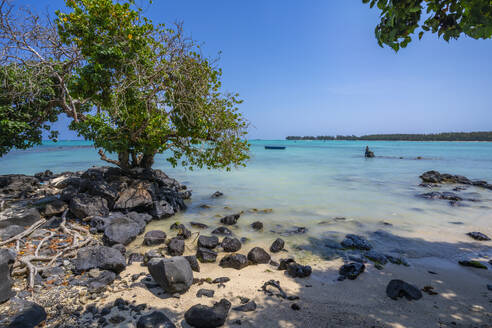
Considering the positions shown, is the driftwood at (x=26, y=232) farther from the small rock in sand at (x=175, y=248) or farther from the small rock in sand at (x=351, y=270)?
the small rock in sand at (x=351, y=270)

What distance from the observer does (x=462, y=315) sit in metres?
3.70

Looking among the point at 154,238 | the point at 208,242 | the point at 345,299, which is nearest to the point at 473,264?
the point at 345,299

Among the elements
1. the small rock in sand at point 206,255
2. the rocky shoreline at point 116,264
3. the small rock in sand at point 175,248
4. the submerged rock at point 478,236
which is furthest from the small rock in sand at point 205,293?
the submerged rock at point 478,236

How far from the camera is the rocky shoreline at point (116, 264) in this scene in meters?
3.64

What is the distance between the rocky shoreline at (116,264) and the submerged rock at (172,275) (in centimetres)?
2

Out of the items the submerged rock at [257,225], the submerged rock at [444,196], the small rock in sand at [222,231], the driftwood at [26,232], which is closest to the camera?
the driftwood at [26,232]

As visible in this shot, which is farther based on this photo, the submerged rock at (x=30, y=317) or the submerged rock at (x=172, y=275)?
the submerged rock at (x=172, y=275)

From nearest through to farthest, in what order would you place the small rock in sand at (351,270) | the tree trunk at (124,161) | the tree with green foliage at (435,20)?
the tree with green foliage at (435,20), the small rock in sand at (351,270), the tree trunk at (124,161)

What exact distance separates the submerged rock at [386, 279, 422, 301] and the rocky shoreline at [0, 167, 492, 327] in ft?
0.06

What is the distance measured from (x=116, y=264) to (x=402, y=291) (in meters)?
5.46

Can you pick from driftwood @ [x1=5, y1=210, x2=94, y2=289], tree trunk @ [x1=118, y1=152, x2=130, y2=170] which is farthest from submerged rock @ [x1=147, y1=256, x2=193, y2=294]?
tree trunk @ [x1=118, y1=152, x2=130, y2=170]

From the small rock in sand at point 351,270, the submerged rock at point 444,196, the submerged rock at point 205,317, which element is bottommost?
the submerged rock at point 444,196

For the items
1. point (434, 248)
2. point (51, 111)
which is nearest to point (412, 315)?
point (434, 248)

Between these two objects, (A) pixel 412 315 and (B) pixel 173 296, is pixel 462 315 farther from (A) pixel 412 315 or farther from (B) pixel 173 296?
(B) pixel 173 296
